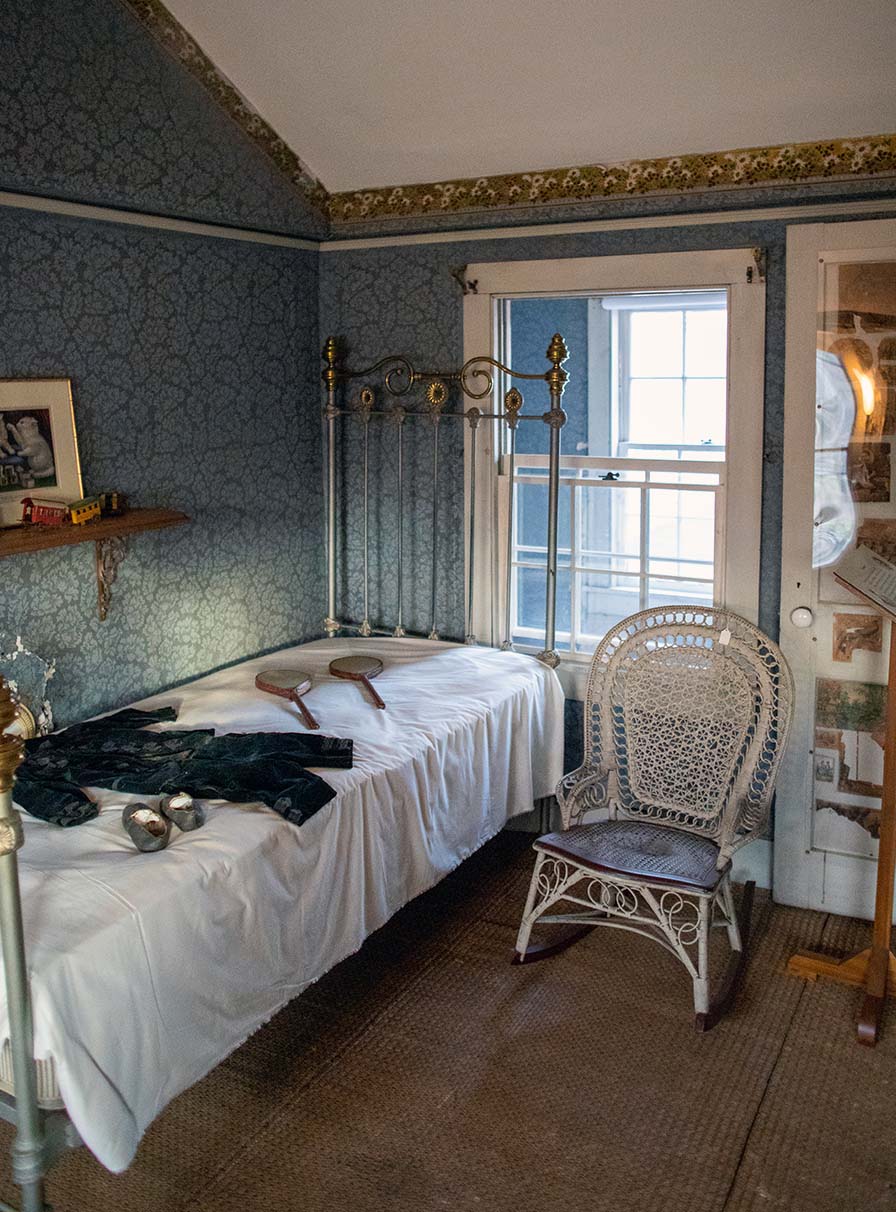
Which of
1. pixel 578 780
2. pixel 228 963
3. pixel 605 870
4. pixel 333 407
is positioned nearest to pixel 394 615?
pixel 333 407

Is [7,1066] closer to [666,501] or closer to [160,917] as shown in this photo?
[160,917]

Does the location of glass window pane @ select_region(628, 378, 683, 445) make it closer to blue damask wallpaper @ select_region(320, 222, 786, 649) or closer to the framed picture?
blue damask wallpaper @ select_region(320, 222, 786, 649)

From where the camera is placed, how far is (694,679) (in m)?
3.93

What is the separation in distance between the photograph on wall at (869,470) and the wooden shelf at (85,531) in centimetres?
215

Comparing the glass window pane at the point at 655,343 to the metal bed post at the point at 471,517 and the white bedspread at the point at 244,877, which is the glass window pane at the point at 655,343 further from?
the white bedspread at the point at 244,877

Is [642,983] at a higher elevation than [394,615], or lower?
lower

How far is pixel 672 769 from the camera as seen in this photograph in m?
3.96

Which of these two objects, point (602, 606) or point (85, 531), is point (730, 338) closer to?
point (85, 531)

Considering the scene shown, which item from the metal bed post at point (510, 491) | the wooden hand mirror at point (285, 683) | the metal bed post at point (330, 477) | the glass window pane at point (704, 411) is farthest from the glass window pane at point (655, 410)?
the wooden hand mirror at point (285, 683)

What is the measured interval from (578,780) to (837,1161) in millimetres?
1417

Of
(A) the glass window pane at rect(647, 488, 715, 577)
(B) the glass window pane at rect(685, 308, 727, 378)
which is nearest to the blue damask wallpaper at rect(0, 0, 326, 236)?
(B) the glass window pane at rect(685, 308, 727, 378)

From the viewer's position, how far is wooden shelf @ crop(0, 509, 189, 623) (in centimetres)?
332

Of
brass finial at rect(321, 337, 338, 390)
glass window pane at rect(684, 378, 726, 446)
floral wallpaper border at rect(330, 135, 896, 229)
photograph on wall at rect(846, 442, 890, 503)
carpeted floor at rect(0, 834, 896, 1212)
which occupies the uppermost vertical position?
floral wallpaper border at rect(330, 135, 896, 229)

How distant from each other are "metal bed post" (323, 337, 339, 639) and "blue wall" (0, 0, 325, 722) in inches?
2.3
